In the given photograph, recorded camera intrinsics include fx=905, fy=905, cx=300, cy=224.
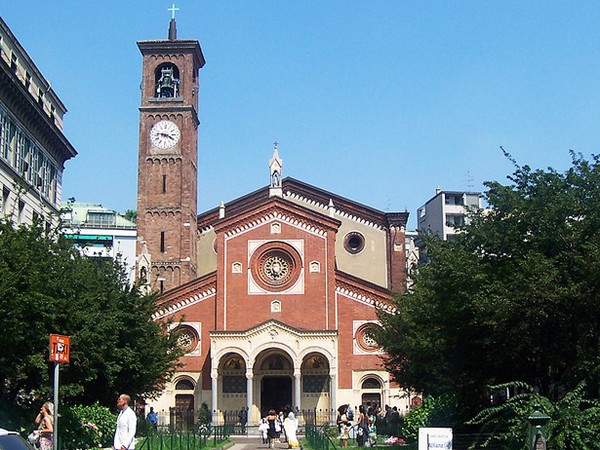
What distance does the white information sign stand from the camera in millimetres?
20578

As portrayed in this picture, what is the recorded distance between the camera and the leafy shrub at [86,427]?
26688 millimetres

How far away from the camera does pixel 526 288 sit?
24.2m

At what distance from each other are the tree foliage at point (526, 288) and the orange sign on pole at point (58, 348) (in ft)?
36.7

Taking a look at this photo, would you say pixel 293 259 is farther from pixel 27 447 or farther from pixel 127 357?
pixel 27 447

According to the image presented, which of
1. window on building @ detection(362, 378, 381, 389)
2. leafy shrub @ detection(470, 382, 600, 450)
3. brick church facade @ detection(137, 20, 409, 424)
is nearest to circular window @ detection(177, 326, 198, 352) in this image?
brick church facade @ detection(137, 20, 409, 424)

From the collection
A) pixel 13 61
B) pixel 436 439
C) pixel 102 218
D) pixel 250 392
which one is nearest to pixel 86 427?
pixel 436 439

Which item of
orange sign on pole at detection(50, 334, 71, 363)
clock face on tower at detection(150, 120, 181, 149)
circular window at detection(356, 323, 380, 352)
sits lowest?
orange sign on pole at detection(50, 334, 71, 363)

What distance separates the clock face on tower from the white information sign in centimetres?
4876

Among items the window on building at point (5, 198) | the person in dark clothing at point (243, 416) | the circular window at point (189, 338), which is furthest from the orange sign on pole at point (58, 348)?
the circular window at point (189, 338)

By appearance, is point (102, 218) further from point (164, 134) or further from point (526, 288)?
point (526, 288)

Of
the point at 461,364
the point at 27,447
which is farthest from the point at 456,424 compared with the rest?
the point at 27,447

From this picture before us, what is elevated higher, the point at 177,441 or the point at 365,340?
the point at 365,340

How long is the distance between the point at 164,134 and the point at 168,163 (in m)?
2.24

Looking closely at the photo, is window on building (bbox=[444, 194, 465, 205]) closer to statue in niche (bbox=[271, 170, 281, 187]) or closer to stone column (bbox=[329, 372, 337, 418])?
statue in niche (bbox=[271, 170, 281, 187])
